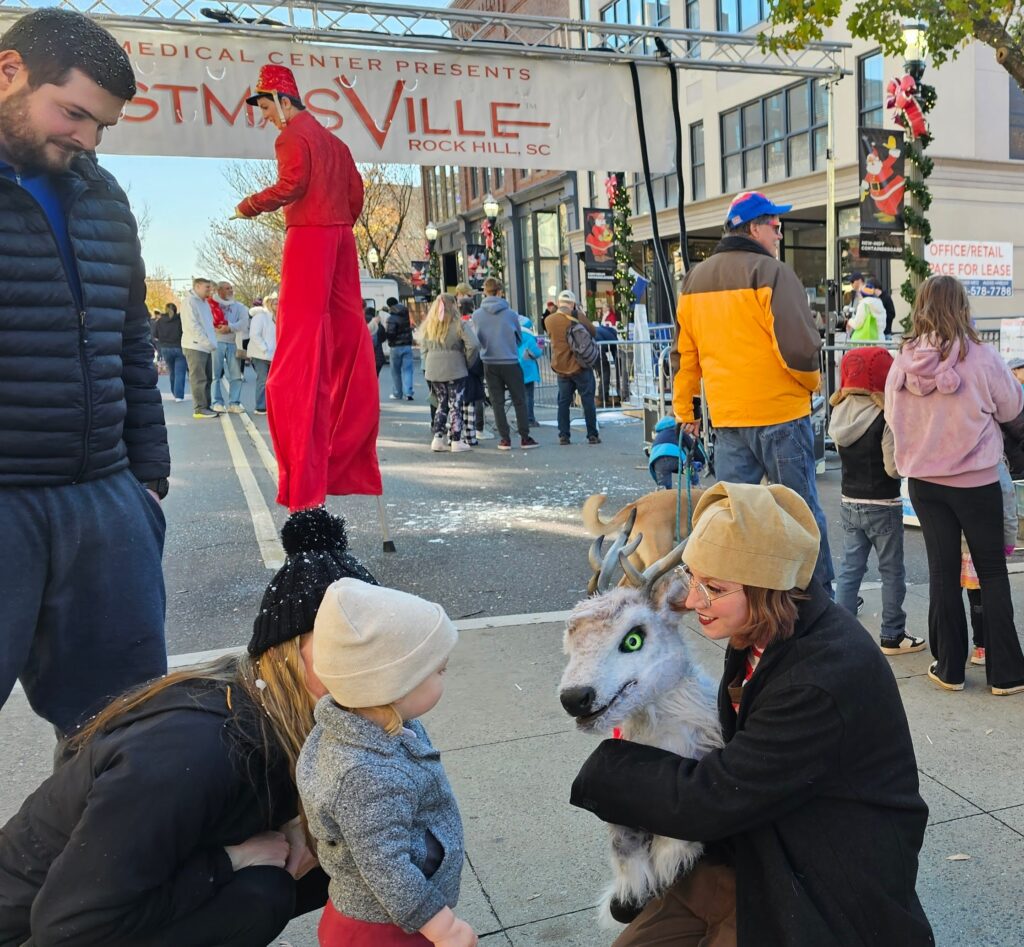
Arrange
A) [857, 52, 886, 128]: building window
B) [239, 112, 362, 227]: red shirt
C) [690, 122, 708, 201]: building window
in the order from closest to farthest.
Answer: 1. [239, 112, 362, 227]: red shirt
2. [857, 52, 886, 128]: building window
3. [690, 122, 708, 201]: building window

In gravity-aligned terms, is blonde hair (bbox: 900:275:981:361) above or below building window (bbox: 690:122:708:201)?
below

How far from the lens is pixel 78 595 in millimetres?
2305

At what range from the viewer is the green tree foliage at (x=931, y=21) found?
7094 millimetres

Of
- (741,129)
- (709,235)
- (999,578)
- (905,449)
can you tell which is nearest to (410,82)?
(905,449)

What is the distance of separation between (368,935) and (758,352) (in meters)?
3.61

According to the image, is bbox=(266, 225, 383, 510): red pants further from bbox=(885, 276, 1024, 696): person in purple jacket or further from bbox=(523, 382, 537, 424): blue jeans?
bbox=(523, 382, 537, 424): blue jeans

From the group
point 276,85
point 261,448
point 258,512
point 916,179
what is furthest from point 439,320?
point 916,179

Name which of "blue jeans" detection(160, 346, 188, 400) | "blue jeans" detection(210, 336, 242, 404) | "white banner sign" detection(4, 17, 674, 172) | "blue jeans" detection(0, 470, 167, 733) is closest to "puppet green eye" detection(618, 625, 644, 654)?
"blue jeans" detection(0, 470, 167, 733)

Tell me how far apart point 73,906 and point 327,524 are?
1.10 metres

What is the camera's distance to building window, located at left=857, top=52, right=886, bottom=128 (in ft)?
65.1

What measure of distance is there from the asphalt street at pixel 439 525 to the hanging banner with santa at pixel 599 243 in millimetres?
7184

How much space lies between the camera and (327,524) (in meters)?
2.49

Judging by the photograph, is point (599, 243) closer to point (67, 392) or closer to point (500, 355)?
point (500, 355)

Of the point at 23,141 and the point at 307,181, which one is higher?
the point at 307,181
